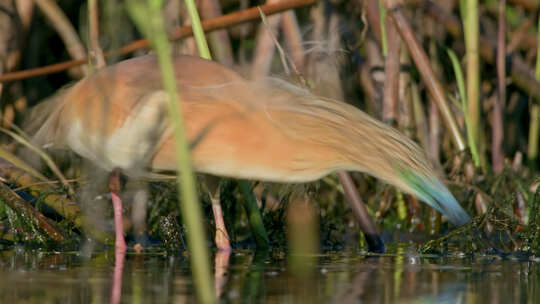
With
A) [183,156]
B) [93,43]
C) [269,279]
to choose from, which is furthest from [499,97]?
[183,156]

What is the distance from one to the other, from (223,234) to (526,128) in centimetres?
235

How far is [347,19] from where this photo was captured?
3658mm

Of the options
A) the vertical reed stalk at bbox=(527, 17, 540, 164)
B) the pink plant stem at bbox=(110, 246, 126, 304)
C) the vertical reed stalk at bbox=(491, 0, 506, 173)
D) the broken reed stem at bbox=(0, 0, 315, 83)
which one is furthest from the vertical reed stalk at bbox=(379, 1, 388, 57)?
the pink plant stem at bbox=(110, 246, 126, 304)

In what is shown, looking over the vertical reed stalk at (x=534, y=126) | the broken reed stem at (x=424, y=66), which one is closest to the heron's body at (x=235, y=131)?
the broken reed stem at (x=424, y=66)

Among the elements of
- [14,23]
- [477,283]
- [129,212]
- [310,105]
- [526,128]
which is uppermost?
[14,23]

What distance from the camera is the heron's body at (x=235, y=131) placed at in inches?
67.4

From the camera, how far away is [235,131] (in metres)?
1.75

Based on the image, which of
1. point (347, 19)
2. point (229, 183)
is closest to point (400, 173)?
point (229, 183)

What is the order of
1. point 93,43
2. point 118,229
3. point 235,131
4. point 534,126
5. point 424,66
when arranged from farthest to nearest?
1. point 534,126
2. point 424,66
3. point 93,43
4. point 118,229
5. point 235,131

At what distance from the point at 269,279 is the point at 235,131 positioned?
0.30 meters

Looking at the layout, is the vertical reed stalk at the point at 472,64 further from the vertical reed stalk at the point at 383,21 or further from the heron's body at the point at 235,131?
the heron's body at the point at 235,131

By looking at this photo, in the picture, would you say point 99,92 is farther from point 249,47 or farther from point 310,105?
point 249,47

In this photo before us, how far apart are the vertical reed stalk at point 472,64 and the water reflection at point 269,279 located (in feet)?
3.30

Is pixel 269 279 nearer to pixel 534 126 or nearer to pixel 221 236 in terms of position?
pixel 221 236
